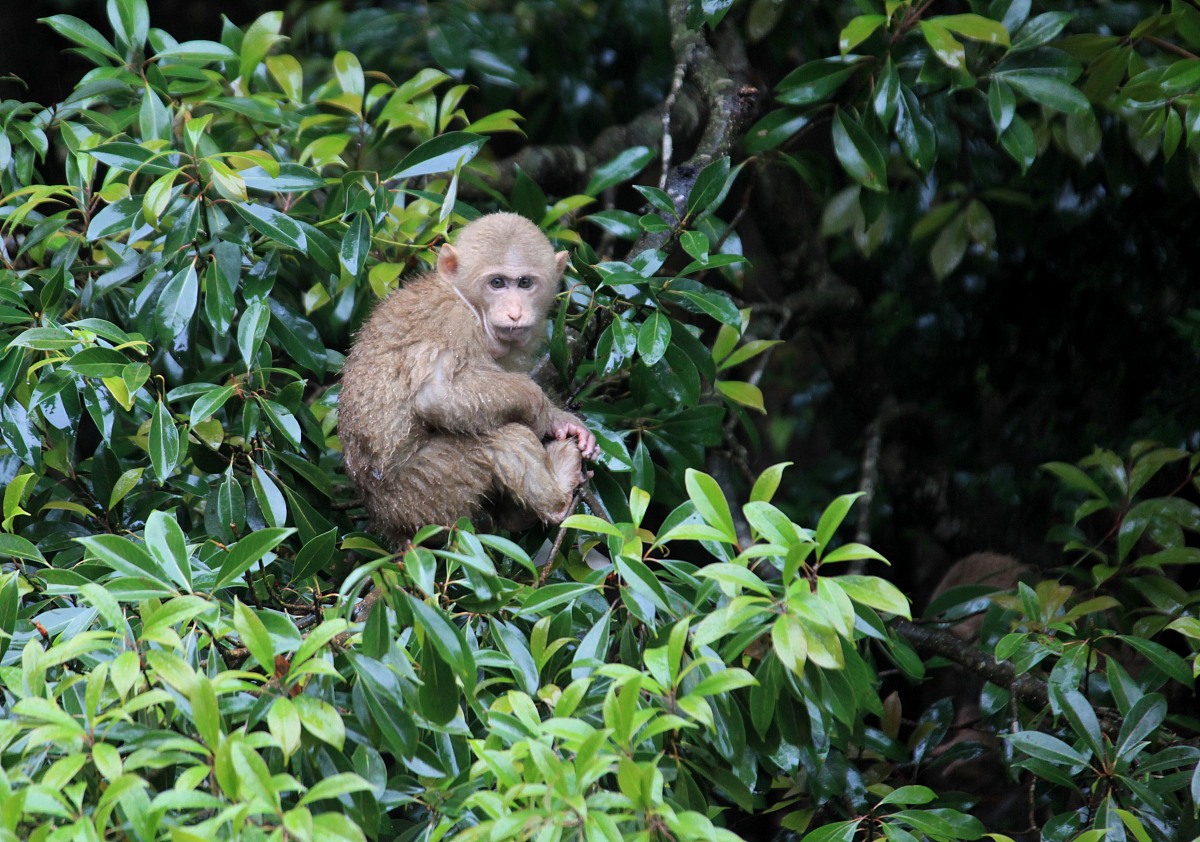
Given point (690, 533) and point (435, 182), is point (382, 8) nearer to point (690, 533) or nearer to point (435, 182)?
point (435, 182)

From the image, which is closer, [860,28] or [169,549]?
[169,549]

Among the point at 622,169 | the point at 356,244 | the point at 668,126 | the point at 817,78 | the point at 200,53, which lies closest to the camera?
the point at 356,244

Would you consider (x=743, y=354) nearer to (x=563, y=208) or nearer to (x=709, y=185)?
(x=709, y=185)

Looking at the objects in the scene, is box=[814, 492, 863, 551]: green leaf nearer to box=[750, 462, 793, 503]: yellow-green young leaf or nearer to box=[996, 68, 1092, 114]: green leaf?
box=[750, 462, 793, 503]: yellow-green young leaf

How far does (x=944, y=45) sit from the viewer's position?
3.91 metres

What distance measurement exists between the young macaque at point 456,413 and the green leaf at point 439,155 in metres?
0.25

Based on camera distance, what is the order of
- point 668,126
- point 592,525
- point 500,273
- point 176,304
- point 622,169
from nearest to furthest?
point 592,525, point 176,304, point 500,273, point 622,169, point 668,126

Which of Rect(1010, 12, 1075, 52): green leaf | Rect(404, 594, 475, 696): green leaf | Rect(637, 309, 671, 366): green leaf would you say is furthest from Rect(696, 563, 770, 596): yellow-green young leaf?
Rect(1010, 12, 1075, 52): green leaf

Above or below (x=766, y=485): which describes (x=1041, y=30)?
above

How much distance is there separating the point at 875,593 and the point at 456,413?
1758 millimetres

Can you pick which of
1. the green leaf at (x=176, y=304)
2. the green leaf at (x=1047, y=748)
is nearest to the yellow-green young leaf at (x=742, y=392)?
the green leaf at (x=1047, y=748)

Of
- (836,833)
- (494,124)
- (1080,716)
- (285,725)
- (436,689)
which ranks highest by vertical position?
(494,124)

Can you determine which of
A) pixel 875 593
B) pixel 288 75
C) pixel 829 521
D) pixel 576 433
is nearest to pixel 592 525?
pixel 829 521

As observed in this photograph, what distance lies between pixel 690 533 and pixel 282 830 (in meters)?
0.99
